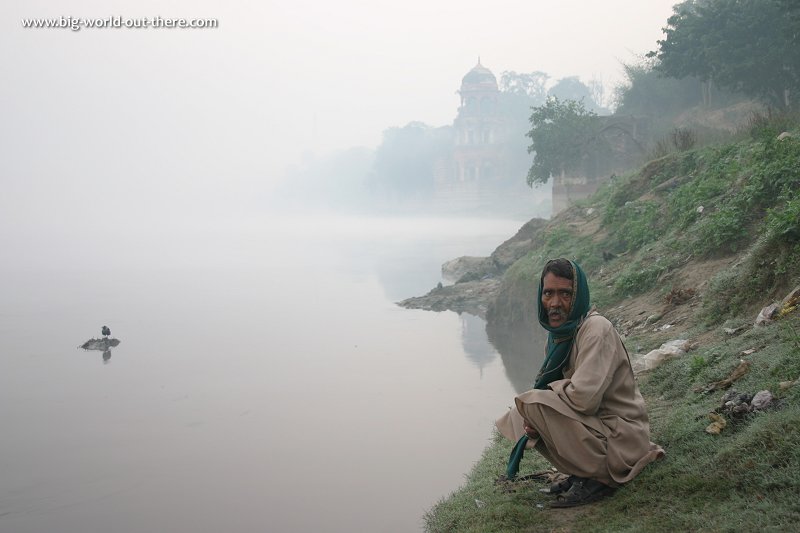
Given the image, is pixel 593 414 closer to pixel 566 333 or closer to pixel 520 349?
pixel 566 333

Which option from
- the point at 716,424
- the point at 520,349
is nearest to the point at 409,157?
the point at 520,349

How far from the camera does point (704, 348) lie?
5551mm

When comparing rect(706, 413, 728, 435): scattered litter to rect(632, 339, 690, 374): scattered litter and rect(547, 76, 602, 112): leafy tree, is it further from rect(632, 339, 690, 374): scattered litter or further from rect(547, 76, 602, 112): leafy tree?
rect(547, 76, 602, 112): leafy tree

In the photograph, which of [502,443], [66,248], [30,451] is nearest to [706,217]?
[502,443]

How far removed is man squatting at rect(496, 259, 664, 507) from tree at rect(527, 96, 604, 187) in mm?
24745

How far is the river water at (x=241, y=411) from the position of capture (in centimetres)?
737

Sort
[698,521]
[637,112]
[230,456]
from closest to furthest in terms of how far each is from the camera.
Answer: [698,521]
[230,456]
[637,112]

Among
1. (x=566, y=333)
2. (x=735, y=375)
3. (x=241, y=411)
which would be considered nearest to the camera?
(x=566, y=333)

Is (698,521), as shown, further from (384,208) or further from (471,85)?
(384,208)

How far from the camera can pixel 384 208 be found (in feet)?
303

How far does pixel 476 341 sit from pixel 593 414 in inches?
439

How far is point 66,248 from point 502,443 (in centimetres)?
4874

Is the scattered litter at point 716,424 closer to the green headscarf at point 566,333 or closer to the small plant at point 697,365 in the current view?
the green headscarf at point 566,333

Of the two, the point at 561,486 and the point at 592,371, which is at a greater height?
the point at 592,371
